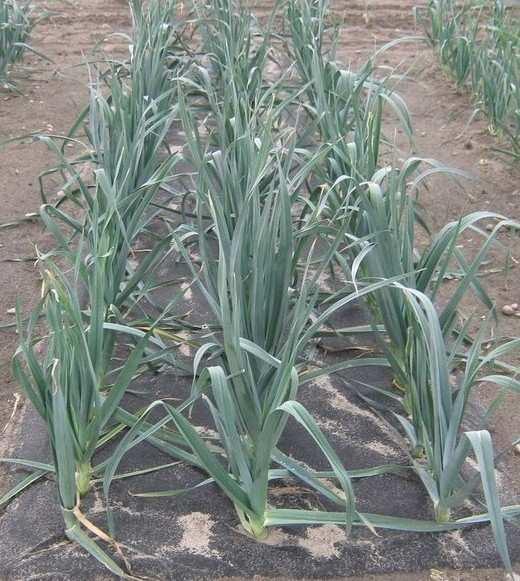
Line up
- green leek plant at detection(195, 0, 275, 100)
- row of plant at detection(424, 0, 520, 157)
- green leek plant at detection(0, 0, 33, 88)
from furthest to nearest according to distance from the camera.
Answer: green leek plant at detection(0, 0, 33, 88) < row of plant at detection(424, 0, 520, 157) < green leek plant at detection(195, 0, 275, 100)

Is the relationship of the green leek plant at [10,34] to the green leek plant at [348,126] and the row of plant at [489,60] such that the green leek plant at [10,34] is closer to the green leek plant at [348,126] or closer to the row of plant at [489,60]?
the green leek plant at [348,126]

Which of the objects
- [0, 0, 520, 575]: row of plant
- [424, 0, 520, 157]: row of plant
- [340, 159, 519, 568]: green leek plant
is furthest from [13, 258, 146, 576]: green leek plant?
[424, 0, 520, 157]: row of plant

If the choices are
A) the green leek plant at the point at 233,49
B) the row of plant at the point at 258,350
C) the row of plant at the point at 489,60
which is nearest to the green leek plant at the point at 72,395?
the row of plant at the point at 258,350

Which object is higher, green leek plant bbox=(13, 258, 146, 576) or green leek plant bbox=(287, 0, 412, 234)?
green leek plant bbox=(287, 0, 412, 234)

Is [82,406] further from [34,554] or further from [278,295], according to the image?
[278,295]

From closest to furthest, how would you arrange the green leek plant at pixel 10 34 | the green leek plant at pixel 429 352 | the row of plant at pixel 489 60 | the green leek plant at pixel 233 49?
the green leek plant at pixel 429 352 → the green leek plant at pixel 233 49 → the row of plant at pixel 489 60 → the green leek plant at pixel 10 34

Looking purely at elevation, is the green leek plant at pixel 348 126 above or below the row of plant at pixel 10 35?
above

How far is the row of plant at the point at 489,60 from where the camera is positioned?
10.3 ft

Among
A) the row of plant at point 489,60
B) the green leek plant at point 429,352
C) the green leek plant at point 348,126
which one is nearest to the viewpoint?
the green leek plant at point 429,352

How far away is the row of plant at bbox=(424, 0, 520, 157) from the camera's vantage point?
124 inches

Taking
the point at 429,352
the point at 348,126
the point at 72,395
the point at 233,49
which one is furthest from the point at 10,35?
the point at 429,352

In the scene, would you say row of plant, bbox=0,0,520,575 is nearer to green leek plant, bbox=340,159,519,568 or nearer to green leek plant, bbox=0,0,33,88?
green leek plant, bbox=340,159,519,568

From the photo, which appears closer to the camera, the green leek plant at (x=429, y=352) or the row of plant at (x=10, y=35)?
the green leek plant at (x=429, y=352)

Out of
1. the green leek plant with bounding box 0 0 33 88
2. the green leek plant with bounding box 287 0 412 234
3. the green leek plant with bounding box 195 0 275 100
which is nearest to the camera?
the green leek plant with bounding box 287 0 412 234
